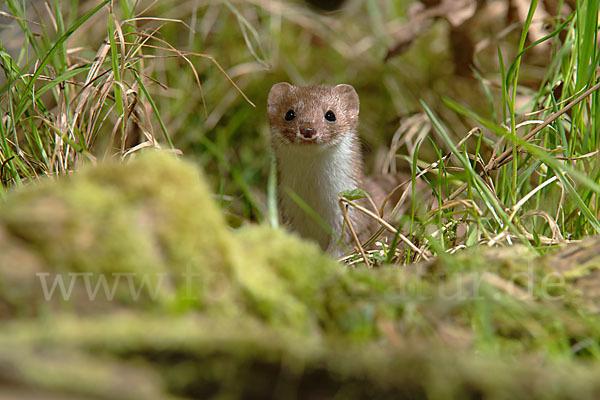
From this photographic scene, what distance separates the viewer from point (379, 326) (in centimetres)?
133

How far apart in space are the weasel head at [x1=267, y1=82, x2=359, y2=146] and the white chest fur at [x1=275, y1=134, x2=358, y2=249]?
0.30ft

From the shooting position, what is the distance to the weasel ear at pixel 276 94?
4.02 metres

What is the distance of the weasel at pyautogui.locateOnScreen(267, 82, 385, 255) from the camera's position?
3.79 meters

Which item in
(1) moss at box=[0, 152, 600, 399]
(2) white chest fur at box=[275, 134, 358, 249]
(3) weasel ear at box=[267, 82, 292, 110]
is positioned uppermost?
(3) weasel ear at box=[267, 82, 292, 110]

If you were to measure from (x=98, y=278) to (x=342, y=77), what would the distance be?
171 inches

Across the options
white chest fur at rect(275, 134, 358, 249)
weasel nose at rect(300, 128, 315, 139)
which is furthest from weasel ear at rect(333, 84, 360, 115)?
weasel nose at rect(300, 128, 315, 139)

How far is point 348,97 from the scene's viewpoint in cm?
407

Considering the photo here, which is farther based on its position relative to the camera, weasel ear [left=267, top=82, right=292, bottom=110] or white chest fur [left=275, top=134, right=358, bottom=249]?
weasel ear [left=267, top=82, right=292, bottom=110]

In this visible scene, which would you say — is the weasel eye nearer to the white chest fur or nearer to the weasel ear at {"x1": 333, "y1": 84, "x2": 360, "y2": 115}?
the white chest fur

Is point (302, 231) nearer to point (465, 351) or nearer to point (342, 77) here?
point (342, 77)

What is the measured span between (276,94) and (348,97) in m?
0.51

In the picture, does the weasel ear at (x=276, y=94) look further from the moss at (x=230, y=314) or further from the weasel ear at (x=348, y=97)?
the moss at (x=230, y=314)

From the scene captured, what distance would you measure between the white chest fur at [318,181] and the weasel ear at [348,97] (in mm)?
269

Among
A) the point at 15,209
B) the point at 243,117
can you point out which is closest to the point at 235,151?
the point at 243,117
